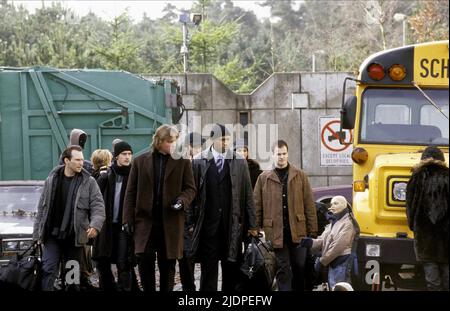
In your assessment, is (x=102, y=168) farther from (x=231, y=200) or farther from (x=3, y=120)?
(x=3, y=120)

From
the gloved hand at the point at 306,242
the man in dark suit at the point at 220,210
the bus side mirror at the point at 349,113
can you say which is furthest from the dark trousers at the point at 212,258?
the bus side mirror at the point at 349,113

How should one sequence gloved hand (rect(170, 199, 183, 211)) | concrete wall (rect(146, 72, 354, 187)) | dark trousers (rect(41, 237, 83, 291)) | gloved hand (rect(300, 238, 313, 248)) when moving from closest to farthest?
gloved hand (rect(170, 199, 183, 211)) → dark trousers (rect(41, 237, 83, 291)) → gloved hand (rect(300, 238, 313, 248)) → concrete wall (rect(146, 72, 354, 187))

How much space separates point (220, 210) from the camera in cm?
914

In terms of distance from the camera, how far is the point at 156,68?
28.8m

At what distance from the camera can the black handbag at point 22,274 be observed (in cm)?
898

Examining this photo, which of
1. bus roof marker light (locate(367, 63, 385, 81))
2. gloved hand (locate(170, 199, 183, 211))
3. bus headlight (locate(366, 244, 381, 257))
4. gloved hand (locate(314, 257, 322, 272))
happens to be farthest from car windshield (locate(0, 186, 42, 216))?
bus headlight (locate(366, 244, 381, 257))

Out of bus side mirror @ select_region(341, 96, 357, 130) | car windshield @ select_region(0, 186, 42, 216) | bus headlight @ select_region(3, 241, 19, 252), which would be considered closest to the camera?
bus side mirror @ select_region(341, 96, 357, 130)

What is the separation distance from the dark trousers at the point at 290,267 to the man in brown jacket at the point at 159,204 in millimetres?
1305

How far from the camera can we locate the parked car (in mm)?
10586

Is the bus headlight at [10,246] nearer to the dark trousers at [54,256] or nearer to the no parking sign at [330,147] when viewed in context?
the dark trousers at [54,256]

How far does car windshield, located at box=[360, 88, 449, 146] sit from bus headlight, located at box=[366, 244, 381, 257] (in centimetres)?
154

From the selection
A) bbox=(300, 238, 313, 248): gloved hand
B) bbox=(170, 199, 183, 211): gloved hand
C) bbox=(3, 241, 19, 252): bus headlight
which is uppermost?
bbox=(170, 199, 183, 211): gloved hand

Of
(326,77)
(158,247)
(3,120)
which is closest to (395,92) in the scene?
(158,247)

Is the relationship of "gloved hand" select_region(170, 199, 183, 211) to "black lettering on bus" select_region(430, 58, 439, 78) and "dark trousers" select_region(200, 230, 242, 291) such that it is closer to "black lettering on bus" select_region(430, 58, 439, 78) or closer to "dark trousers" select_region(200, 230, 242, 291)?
"dark trousers" select_region(200, 230, 242, 291)
